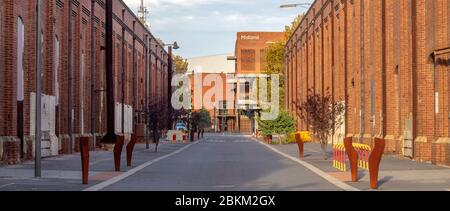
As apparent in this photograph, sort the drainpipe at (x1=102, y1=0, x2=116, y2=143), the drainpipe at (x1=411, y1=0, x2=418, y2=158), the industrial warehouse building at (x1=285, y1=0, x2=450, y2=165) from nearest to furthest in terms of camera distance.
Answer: the industrial warehouse building at (x1=285, y1=0, x2=450, y2=165)
the drainpipe at (x1=411, y1=0, x2=418, y2=158)
the drainpipe at (x1=102, y1=0, x2=116, y2=143)

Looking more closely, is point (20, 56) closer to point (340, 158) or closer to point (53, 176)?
point (53, 176)

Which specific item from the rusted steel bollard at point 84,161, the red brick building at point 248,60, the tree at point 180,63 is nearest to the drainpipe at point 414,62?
the rusted steel bollard at point 84,161

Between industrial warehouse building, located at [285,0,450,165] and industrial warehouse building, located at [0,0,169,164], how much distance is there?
1213 cm

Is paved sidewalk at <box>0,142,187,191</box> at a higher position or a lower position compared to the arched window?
lower

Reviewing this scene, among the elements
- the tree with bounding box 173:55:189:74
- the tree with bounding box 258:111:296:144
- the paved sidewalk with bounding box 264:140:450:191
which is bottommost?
the paved sidewalk with bounding box 264:140:450:191

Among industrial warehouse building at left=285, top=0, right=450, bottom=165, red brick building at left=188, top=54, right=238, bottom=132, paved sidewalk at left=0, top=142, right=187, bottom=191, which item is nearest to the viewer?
paved sidewalk at left=0, top=142, right=187, bottom=191

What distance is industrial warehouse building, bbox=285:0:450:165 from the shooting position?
100.0 feet

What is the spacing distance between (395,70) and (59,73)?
16.8m

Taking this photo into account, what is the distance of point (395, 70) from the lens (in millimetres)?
39375

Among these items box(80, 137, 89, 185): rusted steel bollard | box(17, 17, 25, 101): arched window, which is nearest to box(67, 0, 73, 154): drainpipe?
box(17, 17, 25, 101): arched window

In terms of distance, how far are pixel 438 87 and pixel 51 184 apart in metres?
15.8

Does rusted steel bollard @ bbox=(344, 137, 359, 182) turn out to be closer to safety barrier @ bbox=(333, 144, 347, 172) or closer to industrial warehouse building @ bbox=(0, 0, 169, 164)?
safety barrier @ bbox=(333, 144, 347, 172)
